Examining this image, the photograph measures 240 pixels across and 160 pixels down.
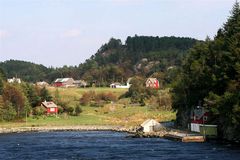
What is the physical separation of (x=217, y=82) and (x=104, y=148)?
24.4 meters

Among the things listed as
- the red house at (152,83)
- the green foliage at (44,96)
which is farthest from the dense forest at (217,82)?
the red house at (152,83)

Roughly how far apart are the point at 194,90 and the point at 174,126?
10597mm

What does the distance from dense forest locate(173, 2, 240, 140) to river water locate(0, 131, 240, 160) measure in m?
6.24

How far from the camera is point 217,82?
301ft

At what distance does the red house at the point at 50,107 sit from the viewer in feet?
453

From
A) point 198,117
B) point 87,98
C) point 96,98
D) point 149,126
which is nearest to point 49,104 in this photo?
point 87,98

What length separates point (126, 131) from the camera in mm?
109312

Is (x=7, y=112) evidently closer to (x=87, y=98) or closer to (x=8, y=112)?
(x=8, y=112)

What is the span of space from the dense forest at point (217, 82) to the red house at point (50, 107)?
37.3 m

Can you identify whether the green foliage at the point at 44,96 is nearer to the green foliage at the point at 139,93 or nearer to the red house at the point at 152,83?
the green foliage at the point at 139,93

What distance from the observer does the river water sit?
229 ft

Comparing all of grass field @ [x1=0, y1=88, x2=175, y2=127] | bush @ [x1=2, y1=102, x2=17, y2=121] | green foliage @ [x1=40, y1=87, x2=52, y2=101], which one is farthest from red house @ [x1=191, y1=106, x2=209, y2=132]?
green foliage @ [x1=40, y1=87, x2=52, y2=101]

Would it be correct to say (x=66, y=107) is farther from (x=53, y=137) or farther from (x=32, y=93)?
(x=53, y=137)

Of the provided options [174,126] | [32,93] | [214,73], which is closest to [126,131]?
[174,126]
